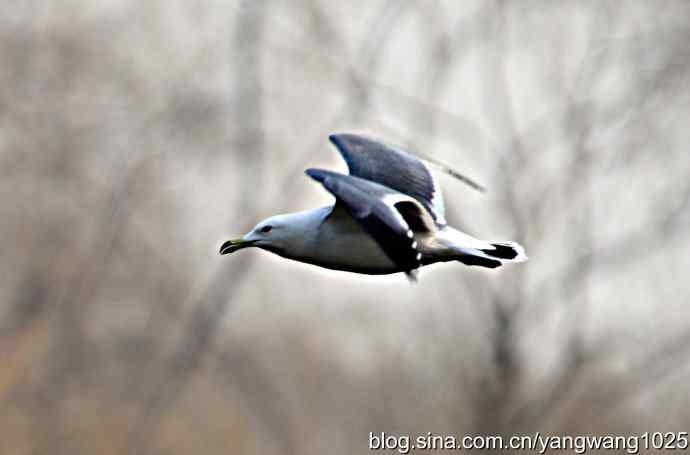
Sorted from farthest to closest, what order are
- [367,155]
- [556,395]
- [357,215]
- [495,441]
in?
[556,395]
[495,441]
[367,155]
[357,215]

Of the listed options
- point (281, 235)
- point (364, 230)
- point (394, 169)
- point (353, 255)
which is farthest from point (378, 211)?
point (394, 169)

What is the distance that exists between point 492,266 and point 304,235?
2.28 ft

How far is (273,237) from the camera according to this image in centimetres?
513

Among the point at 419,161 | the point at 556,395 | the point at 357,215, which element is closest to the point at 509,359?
the point at 556,395

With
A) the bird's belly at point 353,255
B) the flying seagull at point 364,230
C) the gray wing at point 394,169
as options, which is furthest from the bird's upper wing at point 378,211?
the gray wing at point 394,169

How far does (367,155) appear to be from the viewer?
548 cm

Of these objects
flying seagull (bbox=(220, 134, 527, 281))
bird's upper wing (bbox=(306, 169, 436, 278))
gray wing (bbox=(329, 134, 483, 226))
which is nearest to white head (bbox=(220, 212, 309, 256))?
flying seagull (bbox=(220, 134, 527, 281))

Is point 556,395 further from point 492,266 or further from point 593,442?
point 492,266

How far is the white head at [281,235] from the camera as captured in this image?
16.7 feet

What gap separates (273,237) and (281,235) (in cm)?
4

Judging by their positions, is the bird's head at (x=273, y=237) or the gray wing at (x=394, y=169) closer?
the bird's head at (x=273, y=237)

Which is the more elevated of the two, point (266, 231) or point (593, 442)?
point (266, 231)

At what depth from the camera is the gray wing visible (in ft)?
17.6

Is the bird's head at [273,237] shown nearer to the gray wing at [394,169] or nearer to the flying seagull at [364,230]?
the flying seagull at [364,230]
